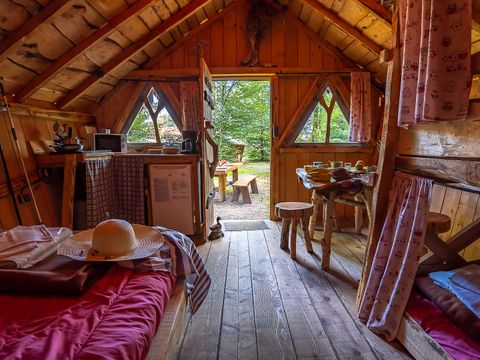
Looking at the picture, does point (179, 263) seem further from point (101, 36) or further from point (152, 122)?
point (152, 122)

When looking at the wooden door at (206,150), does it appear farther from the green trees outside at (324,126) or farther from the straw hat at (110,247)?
the straw hat at (110,247)

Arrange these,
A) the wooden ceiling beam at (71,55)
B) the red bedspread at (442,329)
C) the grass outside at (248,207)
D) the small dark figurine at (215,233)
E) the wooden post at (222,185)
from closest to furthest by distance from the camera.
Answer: the red bedspread at (442,329) < the wooden ceiling beam at (71,55) < the small dark figurine at (215,233) < the grass outside at (248,207) < the wooden post at (222,185)

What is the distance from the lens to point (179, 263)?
56.5 inches

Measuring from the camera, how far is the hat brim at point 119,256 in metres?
1.30

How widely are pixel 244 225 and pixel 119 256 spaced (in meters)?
3.06

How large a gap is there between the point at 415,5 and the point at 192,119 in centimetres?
300

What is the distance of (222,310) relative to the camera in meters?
2.18

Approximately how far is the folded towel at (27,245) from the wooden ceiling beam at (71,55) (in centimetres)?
198

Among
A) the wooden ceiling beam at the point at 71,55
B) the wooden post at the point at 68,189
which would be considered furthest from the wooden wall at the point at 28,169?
the wooden post at the point at 68,189

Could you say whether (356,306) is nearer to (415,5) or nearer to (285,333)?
(285,333)

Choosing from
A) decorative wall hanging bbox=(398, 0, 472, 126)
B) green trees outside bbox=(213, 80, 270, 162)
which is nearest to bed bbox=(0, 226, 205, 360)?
decorative wall hanging bbox=(398, 0, 472, 126)

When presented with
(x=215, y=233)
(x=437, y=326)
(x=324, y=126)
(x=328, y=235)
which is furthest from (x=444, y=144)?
(x=324, y=126)

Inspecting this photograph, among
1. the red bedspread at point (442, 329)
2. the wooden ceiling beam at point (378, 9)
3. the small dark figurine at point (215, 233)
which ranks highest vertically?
the wooden ceiling beam at point (378, 9)

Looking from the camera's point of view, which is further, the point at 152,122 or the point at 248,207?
the point at 248,207
